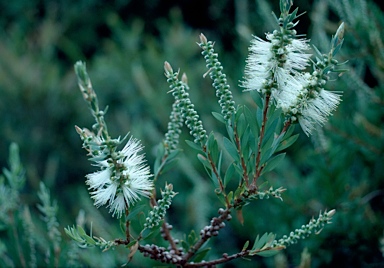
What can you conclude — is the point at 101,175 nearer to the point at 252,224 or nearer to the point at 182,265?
the point at 182,265

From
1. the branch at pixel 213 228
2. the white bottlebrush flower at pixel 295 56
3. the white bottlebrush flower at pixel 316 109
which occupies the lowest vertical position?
the branch at pixel 213 228

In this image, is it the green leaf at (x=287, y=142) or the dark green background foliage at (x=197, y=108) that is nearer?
the green leaf at (x=287, y=142)

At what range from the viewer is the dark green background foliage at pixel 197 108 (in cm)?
105

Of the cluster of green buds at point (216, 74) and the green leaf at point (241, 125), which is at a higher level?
the cluster of green buds at point (216, 74)

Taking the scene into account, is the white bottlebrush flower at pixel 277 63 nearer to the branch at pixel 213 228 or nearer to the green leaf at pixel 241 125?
the green leaf at pixel 241 125

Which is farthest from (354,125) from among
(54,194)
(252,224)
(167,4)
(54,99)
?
(167,4)

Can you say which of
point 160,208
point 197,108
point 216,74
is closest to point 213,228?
point 160,208

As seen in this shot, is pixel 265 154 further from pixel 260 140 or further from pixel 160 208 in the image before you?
pixel 160 208

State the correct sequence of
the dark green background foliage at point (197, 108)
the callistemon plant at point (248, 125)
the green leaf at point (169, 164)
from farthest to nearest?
1. the dark green background foliage at point (197, 108)
2. the green leaf at point (169, 164)
3. the callistemon plant at point (248, 125)

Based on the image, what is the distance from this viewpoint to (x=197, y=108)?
184 centimetres

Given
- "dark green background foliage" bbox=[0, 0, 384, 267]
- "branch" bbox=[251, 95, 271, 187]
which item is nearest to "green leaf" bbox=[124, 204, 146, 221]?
"branch" bbox=[251, 95, 271, 187]

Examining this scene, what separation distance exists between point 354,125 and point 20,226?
2.51 ft

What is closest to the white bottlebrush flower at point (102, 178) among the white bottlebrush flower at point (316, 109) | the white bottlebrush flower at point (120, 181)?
the white bottlebrush flower at point (120, 181)

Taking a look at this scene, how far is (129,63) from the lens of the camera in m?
2.40
